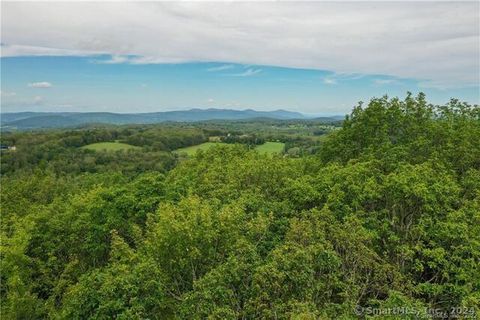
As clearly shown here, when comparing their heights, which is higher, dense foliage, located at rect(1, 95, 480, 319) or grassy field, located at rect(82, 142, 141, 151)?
dense foliage, located at rect(1, 95, 480, 319)

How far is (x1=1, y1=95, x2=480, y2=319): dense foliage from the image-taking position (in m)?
16.7

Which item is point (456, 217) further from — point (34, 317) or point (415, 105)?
point (34, 317)

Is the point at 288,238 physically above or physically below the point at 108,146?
above

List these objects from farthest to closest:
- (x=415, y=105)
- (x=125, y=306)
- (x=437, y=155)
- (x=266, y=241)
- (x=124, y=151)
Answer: (x=124, y=151)
(x=415, y=105)
(x=437, y=155)
(x=266, y=241)
(x=125, y=306)

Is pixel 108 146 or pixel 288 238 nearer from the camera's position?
pixel 288 238

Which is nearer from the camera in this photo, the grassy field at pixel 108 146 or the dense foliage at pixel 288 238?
the dense foliage at pixel 288 238

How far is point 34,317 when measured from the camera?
2819cm

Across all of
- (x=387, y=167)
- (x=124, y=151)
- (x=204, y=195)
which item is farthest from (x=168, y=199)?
(x=124, y=151)

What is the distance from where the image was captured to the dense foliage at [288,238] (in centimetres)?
1670

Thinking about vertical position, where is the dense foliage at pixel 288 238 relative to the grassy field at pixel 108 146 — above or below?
A: above

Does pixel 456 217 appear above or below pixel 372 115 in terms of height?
below

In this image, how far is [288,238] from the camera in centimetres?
1981

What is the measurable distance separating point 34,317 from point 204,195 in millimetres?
15028

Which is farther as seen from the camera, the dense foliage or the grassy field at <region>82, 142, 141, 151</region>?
the grassy field at <region>82, 142, 141, 151</region>
